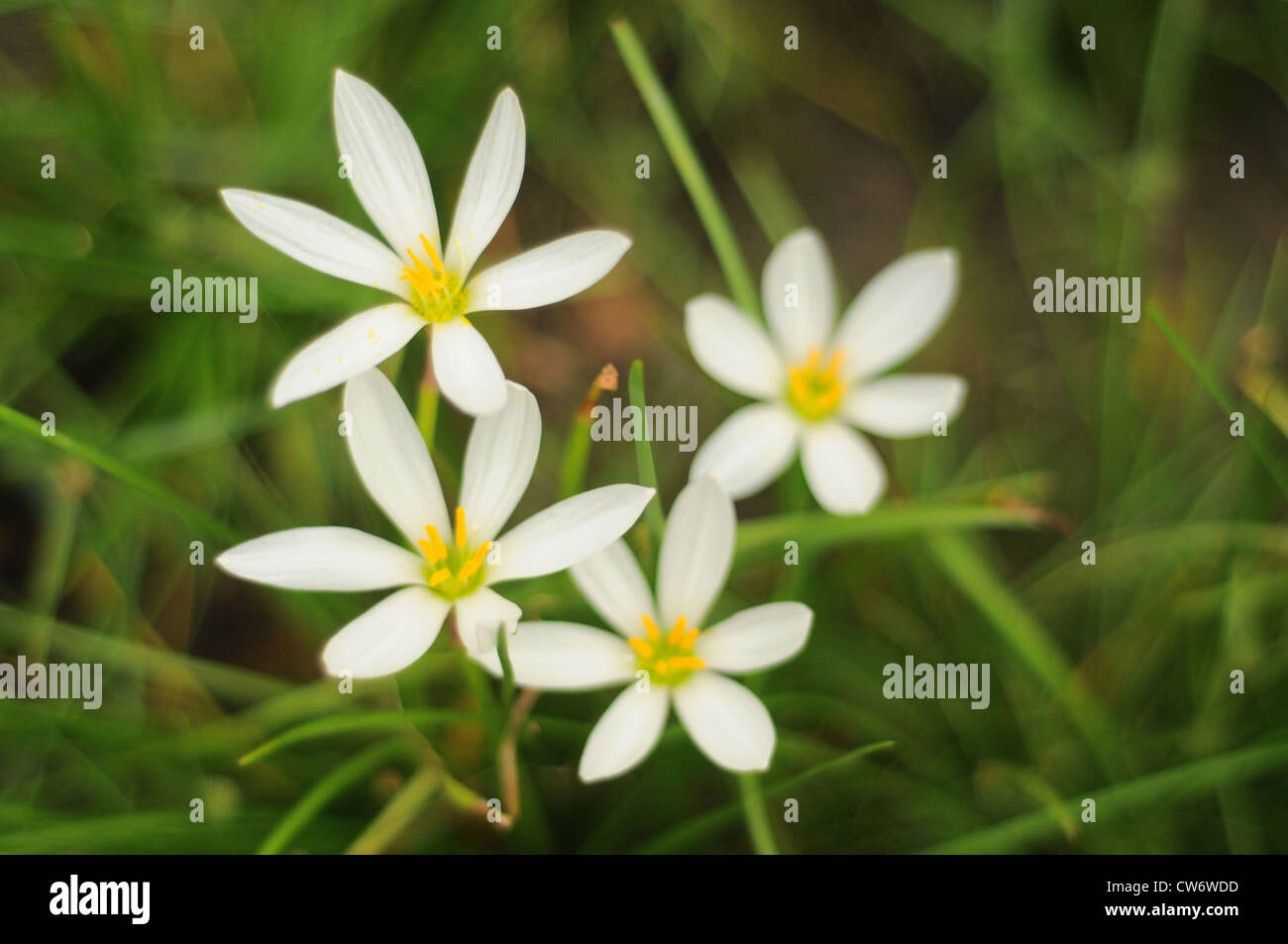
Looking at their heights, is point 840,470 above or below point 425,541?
above

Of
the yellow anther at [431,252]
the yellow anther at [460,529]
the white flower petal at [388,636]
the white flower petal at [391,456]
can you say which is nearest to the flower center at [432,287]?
the yellow anther at [431,252]

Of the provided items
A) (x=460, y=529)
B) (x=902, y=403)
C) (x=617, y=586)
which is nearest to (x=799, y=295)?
(x=902, y=403)

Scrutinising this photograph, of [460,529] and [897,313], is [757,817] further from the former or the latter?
[897,313]

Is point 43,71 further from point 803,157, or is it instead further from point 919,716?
point 919,716

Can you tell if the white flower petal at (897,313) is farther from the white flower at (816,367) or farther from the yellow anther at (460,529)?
the yellow anther at (460,529)

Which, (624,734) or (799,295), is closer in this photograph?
(624,734)
